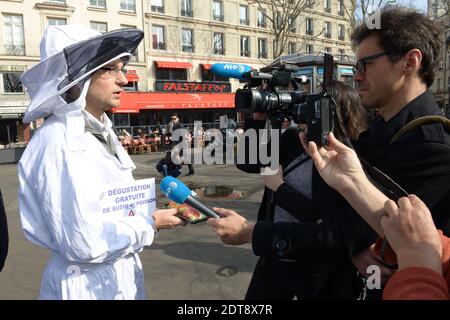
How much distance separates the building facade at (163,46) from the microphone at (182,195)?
2007 cm

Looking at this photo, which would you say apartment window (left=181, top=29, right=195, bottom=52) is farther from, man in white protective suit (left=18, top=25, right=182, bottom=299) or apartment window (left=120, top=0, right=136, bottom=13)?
man in white protective suit (left=18, top=25, right=182, bottom=299)

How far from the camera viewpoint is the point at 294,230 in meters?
1.58

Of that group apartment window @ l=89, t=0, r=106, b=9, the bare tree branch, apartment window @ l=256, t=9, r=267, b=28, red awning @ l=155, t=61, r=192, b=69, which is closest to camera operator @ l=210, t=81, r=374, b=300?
the bare tree branch

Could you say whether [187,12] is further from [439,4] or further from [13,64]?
[439,4]

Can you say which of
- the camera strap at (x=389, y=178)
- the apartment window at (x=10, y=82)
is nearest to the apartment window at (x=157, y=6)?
the apartment window at (x=10, y=82)

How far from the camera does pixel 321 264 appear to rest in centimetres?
189

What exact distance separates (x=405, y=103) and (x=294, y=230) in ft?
2.26

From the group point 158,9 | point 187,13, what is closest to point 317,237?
point 158,9

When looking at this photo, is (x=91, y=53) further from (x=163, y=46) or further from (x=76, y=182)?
(x=163, y=46)

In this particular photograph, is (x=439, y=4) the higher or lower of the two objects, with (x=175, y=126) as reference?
higher

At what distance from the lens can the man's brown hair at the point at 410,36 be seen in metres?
1.50
